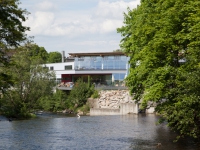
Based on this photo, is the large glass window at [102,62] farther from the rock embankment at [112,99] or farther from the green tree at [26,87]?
the green tree at [26,87]

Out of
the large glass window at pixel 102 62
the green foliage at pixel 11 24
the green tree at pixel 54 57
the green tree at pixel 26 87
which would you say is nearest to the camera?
the green foliage at pixel 11 24

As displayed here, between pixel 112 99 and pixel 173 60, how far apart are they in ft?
137

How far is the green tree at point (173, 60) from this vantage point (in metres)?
25.4

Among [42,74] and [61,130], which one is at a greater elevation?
[42,74]

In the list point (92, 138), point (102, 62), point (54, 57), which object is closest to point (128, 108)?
point (102, 62)

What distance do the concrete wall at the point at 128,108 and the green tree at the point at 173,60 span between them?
2944 cm

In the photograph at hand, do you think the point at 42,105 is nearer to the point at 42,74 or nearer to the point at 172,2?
the point at 42,74

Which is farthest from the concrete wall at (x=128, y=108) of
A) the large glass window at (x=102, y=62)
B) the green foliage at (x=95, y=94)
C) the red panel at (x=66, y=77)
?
the red panel at (x=66, y=77)

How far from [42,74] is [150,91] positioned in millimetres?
37347

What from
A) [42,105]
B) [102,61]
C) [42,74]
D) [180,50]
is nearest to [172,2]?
[180,50]

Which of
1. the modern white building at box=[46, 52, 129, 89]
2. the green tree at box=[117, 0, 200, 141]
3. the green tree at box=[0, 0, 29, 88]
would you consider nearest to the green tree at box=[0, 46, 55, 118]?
the modern white building at box=[46, 52, 129, 89]

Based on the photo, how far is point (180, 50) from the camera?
30.7 m

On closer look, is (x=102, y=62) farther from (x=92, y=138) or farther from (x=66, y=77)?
(x=92, y=138)

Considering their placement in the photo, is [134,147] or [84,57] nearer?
[134,147]
